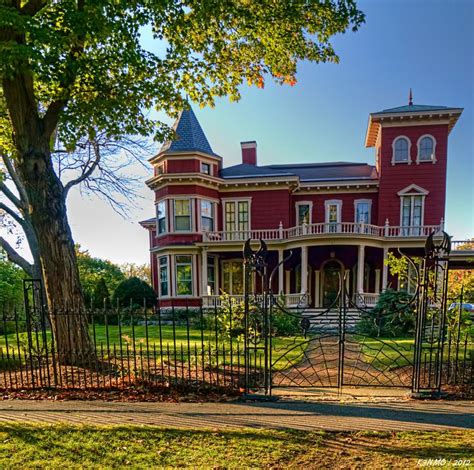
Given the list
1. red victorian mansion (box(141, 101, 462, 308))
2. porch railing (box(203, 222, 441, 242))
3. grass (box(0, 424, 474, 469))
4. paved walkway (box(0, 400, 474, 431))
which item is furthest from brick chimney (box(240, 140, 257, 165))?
grass (box(0, 424, 474, 469))

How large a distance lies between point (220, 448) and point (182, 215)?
47.4 feet

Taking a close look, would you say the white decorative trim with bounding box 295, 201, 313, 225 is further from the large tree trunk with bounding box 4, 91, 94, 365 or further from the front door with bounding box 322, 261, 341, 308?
the large tree trunk with bounding box 4, 91, 94, 365

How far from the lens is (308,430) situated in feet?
12.1

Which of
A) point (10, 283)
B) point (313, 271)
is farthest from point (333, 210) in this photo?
point (10, 283)

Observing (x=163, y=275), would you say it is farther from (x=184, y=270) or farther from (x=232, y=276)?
(x=232, y=276)

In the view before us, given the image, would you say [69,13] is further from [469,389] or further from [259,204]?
[259,204]

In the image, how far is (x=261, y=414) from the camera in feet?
13.8

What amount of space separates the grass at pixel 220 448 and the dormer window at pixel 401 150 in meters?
16.0

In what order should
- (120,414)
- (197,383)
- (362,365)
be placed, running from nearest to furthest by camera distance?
(120,414) → (197,383) → (362,365)

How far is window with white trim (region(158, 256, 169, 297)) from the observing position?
17438mm

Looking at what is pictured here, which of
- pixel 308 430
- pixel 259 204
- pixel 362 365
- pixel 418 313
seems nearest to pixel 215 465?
pixel 308 430

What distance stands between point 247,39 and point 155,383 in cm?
793

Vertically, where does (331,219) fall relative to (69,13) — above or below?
below

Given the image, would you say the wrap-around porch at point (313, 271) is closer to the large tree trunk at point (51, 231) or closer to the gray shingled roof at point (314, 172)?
the gray shingled roof at point (314, 172)
